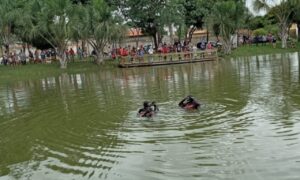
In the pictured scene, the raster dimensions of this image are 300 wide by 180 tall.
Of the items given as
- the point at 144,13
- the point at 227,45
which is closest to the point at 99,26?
the point at 144,13

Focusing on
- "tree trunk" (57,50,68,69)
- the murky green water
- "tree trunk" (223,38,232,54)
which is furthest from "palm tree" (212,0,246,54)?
the murky green water

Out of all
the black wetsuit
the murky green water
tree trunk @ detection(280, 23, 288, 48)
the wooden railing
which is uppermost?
tree trunk @ detection(280, 23, 288, 48)

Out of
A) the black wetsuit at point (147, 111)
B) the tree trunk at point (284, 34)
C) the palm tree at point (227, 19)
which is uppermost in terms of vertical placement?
the palm tree at point (227, 19)

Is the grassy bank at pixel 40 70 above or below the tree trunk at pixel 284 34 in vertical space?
below

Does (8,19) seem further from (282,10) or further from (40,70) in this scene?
(282,10)

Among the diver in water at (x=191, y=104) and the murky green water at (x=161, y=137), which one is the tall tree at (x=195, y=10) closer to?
the murky green water at (x=161, y=137)

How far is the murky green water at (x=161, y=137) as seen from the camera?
9633 mm

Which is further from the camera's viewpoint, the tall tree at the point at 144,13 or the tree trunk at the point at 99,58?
the tall tree at the point at 144,13

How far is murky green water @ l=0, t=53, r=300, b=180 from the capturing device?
379 inches

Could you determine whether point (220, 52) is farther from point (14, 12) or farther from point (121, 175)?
point (121, 175)

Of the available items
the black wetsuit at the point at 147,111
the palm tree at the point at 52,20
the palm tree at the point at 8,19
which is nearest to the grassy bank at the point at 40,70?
the palm tree at the point at 52,20

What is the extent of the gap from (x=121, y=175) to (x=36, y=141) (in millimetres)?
4525

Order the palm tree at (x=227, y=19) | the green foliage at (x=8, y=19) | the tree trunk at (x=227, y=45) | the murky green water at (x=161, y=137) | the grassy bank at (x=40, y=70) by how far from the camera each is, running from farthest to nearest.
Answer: the tree trunk at (x=227, y=45) → the palm tree at (x=227, y=19) → the green foliage at (x=8, y=19) → the grassy bank at (x=40, y=70) → the murky green water at (x=161, y=137)

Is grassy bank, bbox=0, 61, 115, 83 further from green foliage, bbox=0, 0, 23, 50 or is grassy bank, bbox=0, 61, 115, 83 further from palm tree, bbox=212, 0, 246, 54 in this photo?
palm tree, bbox=212, 0, 246, 54
